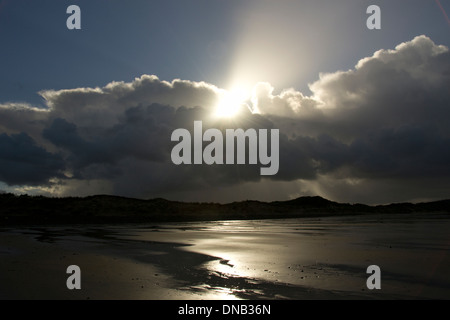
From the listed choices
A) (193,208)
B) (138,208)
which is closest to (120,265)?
(138,208)

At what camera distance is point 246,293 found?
503 inches

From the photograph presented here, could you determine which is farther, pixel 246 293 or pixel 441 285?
pixel 441 285

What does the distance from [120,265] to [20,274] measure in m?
4.63

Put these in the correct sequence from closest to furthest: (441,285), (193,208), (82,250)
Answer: (441,285) < (82,250) < (193,208)

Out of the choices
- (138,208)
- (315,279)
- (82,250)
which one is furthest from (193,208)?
(315,279)

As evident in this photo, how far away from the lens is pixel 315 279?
14.9 metres

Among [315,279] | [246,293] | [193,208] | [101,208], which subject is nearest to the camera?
[246,293]

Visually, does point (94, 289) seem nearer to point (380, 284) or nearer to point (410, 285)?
point (380, 284)

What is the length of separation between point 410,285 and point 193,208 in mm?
134448

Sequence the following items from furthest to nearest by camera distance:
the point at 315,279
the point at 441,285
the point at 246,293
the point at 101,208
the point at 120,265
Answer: the point at 101,208 < the point at 120,265 < the point at 315,279 < the point at 441,285 < the point at 246,293

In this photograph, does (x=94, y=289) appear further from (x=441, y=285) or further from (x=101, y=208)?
(x=101, y=208)
